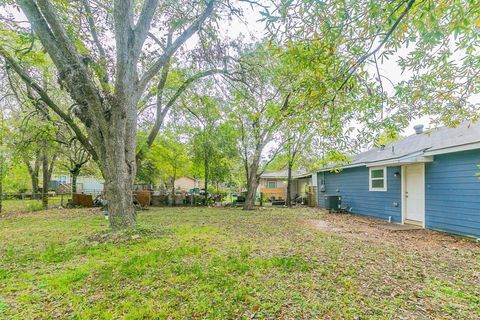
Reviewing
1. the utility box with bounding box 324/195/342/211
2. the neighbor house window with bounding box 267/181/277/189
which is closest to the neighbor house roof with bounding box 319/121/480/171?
the utility box with bounding box 324/195/342/211

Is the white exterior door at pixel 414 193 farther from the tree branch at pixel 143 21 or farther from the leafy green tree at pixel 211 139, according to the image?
the tree branch at pixel 143 21

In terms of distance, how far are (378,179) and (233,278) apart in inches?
327

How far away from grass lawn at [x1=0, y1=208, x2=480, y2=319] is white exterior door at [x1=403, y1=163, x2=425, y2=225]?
2.30m

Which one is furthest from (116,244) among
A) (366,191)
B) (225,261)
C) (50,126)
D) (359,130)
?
(366,191)

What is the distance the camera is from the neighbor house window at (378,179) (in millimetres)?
9008

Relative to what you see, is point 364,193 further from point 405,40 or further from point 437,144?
point 405,40

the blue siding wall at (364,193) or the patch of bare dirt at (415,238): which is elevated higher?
the blue siding wall at (364,193)

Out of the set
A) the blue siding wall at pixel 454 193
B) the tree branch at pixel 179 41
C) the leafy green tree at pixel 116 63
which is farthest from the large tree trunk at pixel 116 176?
the blue siding wall at pixel 454 193

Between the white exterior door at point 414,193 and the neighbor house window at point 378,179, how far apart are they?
0.98m

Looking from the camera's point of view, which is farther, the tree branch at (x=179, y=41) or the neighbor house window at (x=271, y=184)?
the neighbor house window at (x=271, y=184)

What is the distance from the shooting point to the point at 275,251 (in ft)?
14.6

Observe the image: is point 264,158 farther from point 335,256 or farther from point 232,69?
point 335,256

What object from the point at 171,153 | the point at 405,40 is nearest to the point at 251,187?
the point at 171,153

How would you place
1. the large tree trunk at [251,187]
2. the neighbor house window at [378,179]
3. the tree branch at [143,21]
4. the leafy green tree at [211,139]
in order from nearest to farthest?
the tree branch at [143,21], the neighbor house window at [378,179], the large tree trunk at [251,187], the leafy green tree at [211,139]
